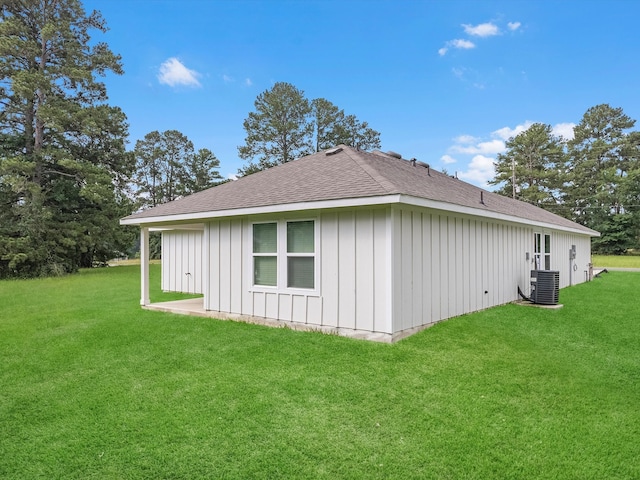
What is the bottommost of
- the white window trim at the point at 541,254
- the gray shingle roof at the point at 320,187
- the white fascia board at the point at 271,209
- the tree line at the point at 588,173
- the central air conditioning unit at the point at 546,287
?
the central air conditioning unit at the point at 546,287

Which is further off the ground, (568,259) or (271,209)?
(271,209)

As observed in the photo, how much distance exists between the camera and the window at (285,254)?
20.9 ft

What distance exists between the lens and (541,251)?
1143cm

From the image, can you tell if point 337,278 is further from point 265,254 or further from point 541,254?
point 541,254

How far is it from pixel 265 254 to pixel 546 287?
6.58 m

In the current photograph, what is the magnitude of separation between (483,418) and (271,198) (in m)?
4.70

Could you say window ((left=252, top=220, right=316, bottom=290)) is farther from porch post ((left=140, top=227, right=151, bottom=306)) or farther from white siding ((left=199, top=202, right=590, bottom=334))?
porch post ((left=140, top=227, right=151, bottom=306))

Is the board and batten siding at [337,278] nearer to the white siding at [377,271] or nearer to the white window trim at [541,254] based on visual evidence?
the white siding at [377,271]

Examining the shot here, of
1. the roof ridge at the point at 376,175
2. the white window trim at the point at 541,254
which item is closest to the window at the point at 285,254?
the roof ridge at the point at 376,175

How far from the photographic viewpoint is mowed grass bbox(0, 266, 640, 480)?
270 centimetres

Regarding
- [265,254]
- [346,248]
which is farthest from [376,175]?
[265,254]

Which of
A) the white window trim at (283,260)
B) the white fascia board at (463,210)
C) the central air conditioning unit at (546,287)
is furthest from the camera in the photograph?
the central air conditioning unit at (546,287)

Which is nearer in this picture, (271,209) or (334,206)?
(334,206)

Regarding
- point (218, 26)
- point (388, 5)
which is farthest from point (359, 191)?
point (218, 26)
